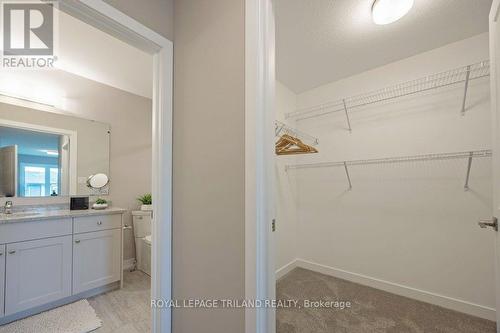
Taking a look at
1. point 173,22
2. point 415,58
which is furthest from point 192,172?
point 415,58

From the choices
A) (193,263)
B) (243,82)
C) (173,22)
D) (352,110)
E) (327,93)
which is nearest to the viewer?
(243,82)

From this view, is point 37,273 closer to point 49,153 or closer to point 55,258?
point 55,258

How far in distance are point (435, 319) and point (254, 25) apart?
2501mm

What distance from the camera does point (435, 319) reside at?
5.40 ft

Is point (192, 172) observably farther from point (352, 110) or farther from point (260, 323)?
point (352, 110)

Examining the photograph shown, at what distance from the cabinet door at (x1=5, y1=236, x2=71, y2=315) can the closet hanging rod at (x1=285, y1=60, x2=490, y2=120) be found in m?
2.71

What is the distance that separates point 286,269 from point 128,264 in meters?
2.03

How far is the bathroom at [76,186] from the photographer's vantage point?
1.64 metres

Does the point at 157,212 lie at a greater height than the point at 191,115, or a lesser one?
lesser

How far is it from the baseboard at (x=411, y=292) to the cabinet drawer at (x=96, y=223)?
2274 mm

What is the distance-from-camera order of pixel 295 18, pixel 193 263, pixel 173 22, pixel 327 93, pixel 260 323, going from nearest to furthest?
pixel 260 323 → pixel 193 263 → pixel 173 22 → pixel 295 18 → pixel 327 93

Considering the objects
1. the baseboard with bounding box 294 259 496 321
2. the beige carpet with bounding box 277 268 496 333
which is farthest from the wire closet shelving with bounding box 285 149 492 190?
the beige carpet with bounding box 277 268 496 333

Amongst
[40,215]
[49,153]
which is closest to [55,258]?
[40,215]

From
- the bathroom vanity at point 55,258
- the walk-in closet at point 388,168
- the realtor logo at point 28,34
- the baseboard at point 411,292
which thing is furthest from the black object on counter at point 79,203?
the baseboard at point 411,292
